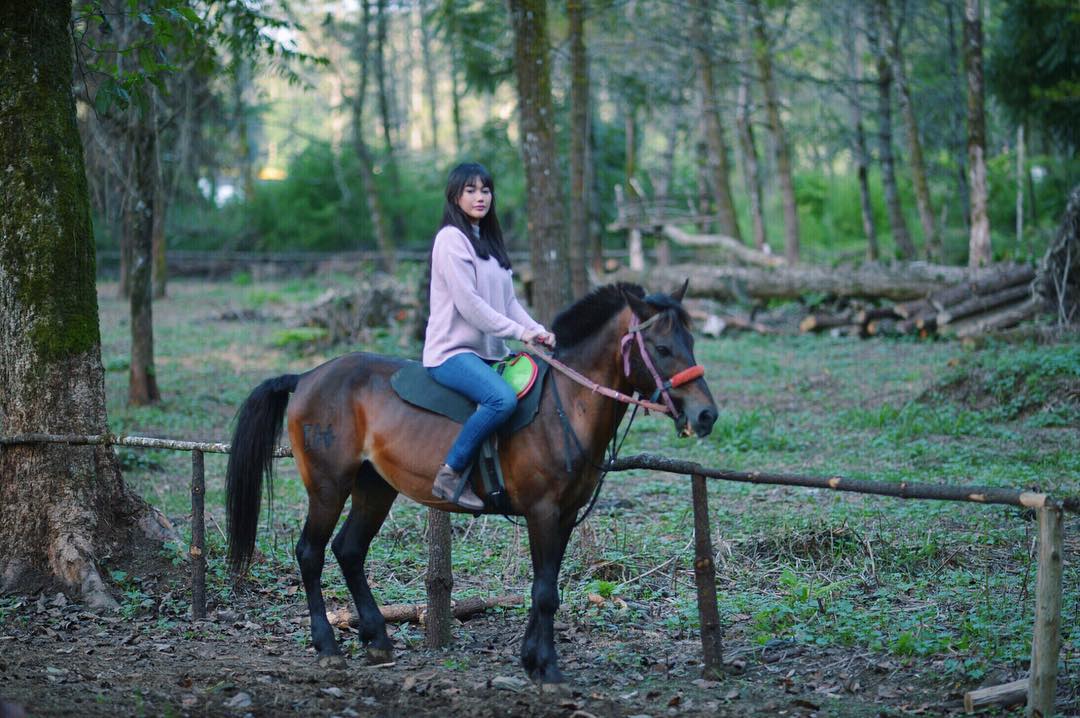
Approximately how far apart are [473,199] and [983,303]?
12285mm

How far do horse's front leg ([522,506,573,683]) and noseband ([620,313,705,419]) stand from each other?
765 mm

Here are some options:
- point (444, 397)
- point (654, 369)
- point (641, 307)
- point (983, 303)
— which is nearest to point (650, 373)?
point (654, 369)

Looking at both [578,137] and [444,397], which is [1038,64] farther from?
[444,397]

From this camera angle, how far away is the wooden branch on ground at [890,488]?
13.0 feet

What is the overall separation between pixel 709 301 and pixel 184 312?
1268 cm

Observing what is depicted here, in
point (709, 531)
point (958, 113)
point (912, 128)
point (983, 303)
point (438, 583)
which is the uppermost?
point (958, 113)

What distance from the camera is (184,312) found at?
81.3ft

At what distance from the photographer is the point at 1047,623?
399 cm

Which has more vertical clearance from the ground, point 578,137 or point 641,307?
point 578,137

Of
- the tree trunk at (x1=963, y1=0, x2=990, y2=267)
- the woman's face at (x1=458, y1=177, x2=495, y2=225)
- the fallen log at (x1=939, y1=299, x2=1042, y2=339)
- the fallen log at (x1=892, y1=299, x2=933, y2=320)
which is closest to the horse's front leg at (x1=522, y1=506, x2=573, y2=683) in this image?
the woman's face at (x1=458, y1=177, x2=495, y2=225)

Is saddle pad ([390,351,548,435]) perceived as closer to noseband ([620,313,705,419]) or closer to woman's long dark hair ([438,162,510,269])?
noseband ([620,313,705,419])

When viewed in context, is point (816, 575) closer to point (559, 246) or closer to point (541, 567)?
point (541, 567)

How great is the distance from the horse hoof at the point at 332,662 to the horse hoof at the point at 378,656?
17 cm

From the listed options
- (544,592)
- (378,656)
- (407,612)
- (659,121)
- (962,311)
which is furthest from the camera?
(659,121)
